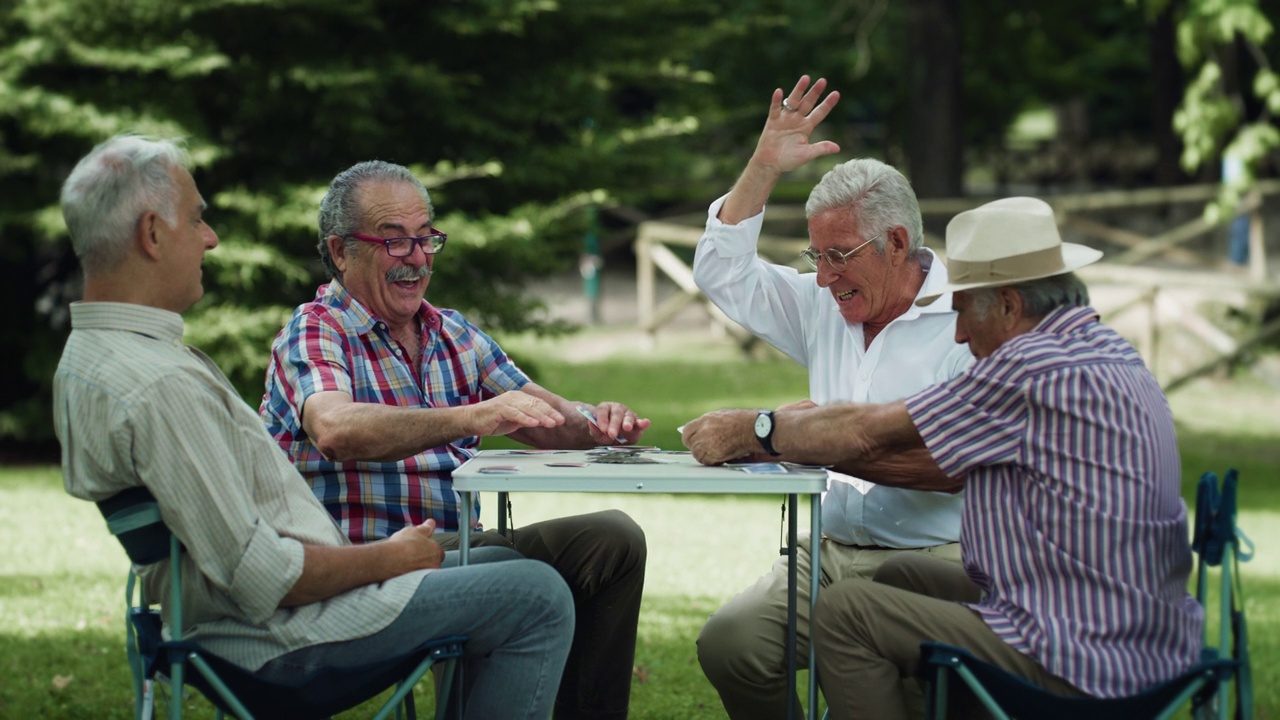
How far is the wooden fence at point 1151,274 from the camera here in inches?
498

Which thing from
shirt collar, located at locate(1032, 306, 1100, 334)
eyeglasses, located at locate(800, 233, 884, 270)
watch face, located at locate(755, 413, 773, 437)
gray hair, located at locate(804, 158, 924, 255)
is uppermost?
gray hair, located at locate(804, 158, 924, 255)

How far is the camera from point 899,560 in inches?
156

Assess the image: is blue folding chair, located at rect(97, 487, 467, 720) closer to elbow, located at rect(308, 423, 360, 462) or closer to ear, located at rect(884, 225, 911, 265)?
elbow, located at rect(308, 423, 360, 462)

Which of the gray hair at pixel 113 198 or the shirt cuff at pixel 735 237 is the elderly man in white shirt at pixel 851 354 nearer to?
the shirt cuff at pixel 735 237

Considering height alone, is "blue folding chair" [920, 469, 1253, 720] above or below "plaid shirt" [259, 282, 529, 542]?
below

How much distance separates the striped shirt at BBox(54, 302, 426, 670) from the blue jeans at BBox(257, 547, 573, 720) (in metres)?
0.04

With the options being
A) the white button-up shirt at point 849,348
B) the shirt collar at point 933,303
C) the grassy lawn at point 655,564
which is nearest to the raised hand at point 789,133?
the white button-up shirt at point 849,348

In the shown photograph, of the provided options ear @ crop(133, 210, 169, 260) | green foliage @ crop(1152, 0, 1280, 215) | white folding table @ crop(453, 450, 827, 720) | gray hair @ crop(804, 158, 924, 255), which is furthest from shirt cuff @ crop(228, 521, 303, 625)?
green foliage @ crop(1152, 0, 1280, 215)

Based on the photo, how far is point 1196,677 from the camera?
304 cm

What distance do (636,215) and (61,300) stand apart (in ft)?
56.8

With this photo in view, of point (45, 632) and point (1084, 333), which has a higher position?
point (1084, 333)

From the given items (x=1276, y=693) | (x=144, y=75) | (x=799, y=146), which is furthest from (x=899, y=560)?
(x=144, y=75)

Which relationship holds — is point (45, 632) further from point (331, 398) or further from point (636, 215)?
point (636, 215)

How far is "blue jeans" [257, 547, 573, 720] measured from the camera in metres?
3.26
